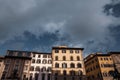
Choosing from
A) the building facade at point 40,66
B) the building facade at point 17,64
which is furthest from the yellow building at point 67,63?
the building facade at point 17,64

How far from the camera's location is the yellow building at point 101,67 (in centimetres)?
3956

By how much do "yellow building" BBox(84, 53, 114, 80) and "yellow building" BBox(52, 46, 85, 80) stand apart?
25.7 feet

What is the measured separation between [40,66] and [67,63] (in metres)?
11.0

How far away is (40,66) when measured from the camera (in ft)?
131

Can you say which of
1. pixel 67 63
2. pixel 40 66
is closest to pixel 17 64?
pixel 40 66

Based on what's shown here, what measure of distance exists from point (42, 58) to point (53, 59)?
17.0ft

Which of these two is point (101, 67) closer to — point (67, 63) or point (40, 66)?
point (67, 63)


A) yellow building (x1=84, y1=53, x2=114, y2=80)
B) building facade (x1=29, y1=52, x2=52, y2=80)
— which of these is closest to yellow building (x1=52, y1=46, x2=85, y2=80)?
building facade (x1=29, y1=52, x2=52, y2=80)

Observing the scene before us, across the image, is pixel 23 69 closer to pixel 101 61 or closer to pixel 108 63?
pixel 101 61

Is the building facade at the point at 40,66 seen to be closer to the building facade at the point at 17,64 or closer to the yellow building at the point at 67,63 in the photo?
the building facade at the point at 17,64

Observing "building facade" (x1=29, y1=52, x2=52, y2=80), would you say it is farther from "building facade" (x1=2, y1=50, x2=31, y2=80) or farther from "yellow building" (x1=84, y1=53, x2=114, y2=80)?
"yellow building" (x1=84, y1=53, x2=114, y2=80)

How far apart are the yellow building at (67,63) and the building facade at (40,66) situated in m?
2.84

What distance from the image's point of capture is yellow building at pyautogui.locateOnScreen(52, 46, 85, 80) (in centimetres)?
3631

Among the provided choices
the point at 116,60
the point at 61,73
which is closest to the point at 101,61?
the point at 116,60
